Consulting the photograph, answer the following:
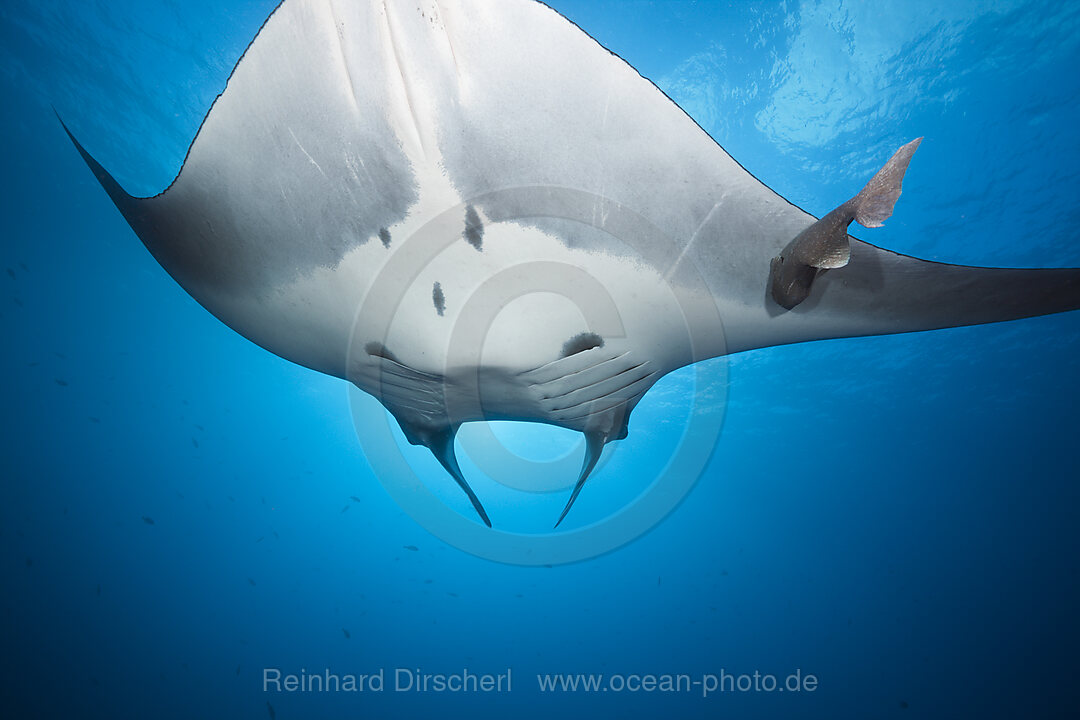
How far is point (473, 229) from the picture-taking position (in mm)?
1654

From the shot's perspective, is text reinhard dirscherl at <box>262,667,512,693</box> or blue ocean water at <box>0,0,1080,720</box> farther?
text reinhard dirscherl at <box>262,667,512,693</box>

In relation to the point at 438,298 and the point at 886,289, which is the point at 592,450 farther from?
the point at 886,289

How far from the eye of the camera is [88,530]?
47.1 ft

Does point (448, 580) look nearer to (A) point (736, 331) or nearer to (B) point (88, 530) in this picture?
(B) point (88, 530)

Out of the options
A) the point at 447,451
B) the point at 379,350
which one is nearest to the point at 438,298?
the point at 379,350

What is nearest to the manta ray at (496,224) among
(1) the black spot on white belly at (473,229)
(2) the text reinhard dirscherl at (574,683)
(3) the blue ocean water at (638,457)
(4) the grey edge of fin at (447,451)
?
(1) the black spot on white belly at (473,229)

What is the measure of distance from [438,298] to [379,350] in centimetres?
55

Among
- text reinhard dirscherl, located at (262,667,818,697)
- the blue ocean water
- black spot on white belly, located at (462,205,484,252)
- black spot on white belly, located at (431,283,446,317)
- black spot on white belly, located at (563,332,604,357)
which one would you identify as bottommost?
text reinhard dirscherl, located at (262,667,818,697)

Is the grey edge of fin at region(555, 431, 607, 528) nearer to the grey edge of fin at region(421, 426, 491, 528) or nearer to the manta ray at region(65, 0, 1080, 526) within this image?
the manta ray at region(65, 0, 1080, 526)

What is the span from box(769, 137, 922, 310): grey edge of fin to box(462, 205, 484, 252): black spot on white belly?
3.61ft

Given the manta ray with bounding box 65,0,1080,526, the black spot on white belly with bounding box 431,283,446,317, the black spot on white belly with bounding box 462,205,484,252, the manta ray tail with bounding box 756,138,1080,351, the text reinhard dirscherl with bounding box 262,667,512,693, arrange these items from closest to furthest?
the manta ray with bounding box 65,0,1080,526, the manta ray tail with bounding box 756,138,1080,351, the black spot on white belly with bounding box 462,205,484,252, the black spot on white belly with bounding box 431,283,446,317, the text reinhard dirscherl with bounding box 262,667,512,693

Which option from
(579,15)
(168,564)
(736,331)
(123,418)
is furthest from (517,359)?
(168,564)

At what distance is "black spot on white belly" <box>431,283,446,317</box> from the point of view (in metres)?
1.85

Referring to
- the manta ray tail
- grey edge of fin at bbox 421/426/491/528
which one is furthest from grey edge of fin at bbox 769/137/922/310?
grey edge of fin at bbox 421/426/491/528
